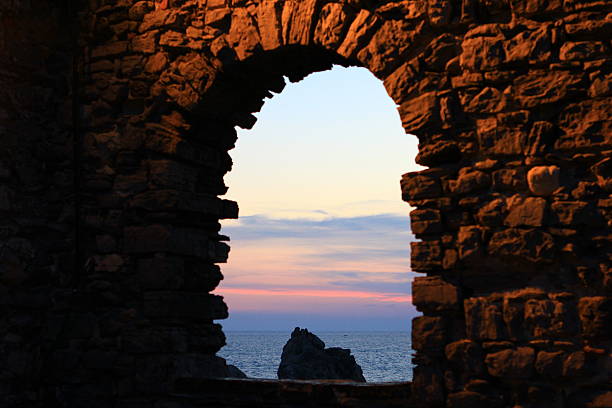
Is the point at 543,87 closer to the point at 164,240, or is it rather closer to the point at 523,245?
the point at 523,245

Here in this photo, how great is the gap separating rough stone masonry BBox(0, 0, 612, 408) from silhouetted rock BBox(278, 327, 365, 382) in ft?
29.0

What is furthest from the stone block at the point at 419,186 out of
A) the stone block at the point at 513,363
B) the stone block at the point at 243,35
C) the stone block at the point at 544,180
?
the stone block at the point at 243,35

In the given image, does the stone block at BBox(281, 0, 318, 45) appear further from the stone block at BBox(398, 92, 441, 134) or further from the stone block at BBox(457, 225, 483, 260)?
the stone block at BBox(457, 225, 483, 260)

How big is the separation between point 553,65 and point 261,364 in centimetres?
4890

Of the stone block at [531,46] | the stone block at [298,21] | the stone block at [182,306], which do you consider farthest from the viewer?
the stone block at [182,306]

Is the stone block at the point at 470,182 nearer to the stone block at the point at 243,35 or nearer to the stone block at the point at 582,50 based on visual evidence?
the stone block at the point at 582,50

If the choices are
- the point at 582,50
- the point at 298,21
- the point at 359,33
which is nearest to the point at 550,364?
the point at 582,50

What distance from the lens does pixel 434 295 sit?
14.4ft

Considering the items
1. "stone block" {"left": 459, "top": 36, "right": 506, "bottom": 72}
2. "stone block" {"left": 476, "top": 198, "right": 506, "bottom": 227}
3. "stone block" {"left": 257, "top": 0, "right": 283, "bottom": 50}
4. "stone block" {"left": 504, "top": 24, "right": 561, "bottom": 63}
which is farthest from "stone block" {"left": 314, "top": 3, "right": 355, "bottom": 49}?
"stone block" {"left": 476, "top": 198, "right": 506, "bottom": 227}

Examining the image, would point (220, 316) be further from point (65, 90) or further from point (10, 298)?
point (65, 90)

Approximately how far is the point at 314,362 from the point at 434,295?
10419 mm

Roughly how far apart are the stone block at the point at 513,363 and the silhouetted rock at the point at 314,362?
9919 millimetres

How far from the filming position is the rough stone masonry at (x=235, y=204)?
163 inches

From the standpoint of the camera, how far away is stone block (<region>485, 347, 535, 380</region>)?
13.4ft
